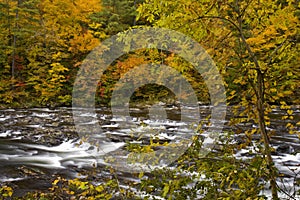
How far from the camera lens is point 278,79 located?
8.92 ft

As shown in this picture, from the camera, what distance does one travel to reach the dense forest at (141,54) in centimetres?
262

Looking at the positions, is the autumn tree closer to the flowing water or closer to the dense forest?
the dense forest

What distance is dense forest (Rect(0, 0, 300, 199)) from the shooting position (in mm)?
2617

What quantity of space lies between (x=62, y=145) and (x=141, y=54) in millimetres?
5484

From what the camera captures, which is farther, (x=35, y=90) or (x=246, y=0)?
(x=35, y=90)

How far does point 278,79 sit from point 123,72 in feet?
68.4

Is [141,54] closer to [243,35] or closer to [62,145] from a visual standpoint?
[243,35]

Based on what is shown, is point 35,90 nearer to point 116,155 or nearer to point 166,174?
point 116,155

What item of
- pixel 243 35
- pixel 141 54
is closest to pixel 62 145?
pixel 141 54

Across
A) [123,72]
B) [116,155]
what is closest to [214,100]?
[116,155]

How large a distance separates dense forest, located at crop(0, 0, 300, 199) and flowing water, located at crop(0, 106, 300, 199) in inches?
33.3

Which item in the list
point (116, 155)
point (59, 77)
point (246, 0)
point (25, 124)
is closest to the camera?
point (246, 0)

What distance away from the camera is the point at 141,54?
21.2 feet

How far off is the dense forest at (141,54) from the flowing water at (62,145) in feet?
2.78
